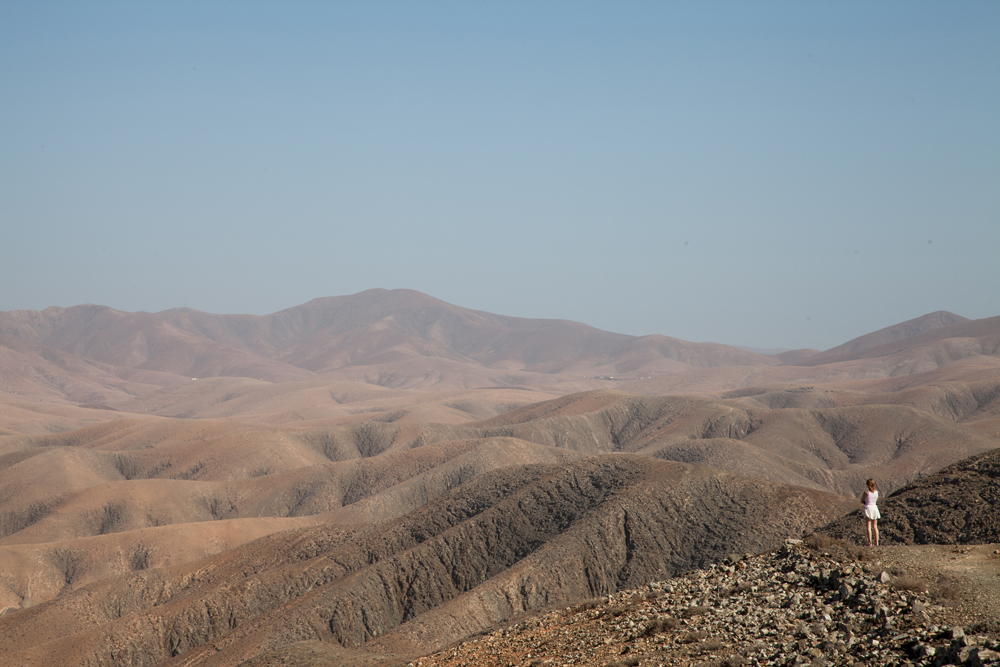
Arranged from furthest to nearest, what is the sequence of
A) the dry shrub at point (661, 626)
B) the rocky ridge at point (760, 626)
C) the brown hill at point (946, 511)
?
the brown hill at point (946, 511)
the dry shrub at point (661, 626)
the rocky ridge at point (760, 626)

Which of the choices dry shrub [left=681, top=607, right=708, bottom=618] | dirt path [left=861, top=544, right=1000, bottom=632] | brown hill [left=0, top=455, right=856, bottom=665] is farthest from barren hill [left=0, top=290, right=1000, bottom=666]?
dry shrub [left=681, top=607, right=708, bottom=618]

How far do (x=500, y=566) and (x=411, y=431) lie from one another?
77.4 m

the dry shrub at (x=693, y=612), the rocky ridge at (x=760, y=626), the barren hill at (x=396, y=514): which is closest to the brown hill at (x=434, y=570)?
the barren hill at (x=396, y=514)

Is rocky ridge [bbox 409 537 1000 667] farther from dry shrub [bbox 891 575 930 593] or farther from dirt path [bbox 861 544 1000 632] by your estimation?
dirt path [bbox 861 544 1000 632]

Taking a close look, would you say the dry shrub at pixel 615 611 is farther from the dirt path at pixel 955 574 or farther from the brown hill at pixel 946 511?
the brown hill at pixel 946 511

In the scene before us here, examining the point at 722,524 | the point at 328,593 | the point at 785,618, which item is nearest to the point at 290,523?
the point at 328,593

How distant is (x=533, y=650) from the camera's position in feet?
62.4

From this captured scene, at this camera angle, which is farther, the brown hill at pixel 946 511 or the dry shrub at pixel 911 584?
the brown hill at pixel 946 511

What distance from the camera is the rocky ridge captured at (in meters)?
13.8

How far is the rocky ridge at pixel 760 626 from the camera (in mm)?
13797

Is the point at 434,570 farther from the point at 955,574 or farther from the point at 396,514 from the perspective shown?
the point at 396,514

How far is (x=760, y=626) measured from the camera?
53.5ft

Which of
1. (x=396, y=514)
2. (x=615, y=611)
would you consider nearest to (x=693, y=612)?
(x=615, y=611)

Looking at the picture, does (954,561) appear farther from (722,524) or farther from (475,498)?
(475,498)
